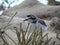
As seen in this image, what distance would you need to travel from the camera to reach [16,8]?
5281mm

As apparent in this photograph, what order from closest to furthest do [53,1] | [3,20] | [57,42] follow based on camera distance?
Answer: [57,42], [3,20], [53,1]

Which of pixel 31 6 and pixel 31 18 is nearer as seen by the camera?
pixel 31 18

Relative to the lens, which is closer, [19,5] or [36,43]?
[36,43]

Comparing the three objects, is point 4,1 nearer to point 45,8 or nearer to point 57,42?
point 45,8

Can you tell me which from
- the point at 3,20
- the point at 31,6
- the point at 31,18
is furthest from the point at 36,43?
the point at 31,6

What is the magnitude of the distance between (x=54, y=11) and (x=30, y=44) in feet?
10.8

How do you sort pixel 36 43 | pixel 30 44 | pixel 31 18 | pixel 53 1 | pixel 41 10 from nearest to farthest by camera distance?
pixel 36 43 → pixel 30 44 → pixel 31 18 → pixel 41 10 → pixel 53 1

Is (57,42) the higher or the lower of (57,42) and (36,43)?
the lower

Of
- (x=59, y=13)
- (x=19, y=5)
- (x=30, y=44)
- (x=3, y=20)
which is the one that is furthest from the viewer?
(x=19, y=5)

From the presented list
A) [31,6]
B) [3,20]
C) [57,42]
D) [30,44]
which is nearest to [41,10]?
[31,6]

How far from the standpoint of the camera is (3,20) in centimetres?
300

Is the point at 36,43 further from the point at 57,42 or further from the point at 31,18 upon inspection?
the point at 31,18

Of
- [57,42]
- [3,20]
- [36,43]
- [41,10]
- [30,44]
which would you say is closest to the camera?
[36,43]

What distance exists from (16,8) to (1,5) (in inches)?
17.6
